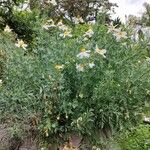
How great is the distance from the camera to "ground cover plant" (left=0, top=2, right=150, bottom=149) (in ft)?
13.0

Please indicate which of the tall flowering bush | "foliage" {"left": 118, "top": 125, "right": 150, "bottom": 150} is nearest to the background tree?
"foliage" {"left": 118, "top": 125, "right": 150, "bottom": 150}

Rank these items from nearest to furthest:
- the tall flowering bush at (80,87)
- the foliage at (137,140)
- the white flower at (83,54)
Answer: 1. the white flower at (83,54)
2. the tall flowering bush at (80,87)
3. the foliage at (137,140)

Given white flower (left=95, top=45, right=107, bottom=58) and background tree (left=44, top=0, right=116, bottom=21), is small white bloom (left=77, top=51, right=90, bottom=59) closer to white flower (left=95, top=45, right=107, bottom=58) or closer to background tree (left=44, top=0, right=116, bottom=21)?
white flower (left=95, top=45, right=107, bottom=58)

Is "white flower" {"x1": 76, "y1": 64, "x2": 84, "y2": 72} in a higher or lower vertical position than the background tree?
lower

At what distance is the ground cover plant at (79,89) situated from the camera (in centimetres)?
397

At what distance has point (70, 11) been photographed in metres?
23.2

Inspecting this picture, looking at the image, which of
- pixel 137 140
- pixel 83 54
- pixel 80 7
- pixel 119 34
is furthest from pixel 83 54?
pixel 80 7

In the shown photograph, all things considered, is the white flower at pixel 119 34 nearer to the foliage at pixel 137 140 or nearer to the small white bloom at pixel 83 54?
the small white bloom at pixel 83 54

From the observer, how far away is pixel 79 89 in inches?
159

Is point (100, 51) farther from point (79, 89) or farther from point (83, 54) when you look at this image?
point (79, 89)

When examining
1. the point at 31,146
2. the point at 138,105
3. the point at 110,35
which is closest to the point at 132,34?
the point at 110,35

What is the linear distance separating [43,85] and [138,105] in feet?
2.88

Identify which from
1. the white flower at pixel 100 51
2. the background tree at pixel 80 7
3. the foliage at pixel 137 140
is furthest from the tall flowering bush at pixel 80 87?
the background tree at pixel 80 7

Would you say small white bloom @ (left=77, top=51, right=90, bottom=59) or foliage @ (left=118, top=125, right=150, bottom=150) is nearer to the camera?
small white bloom @ (left=77, top=51, right=90, bottom=59)
